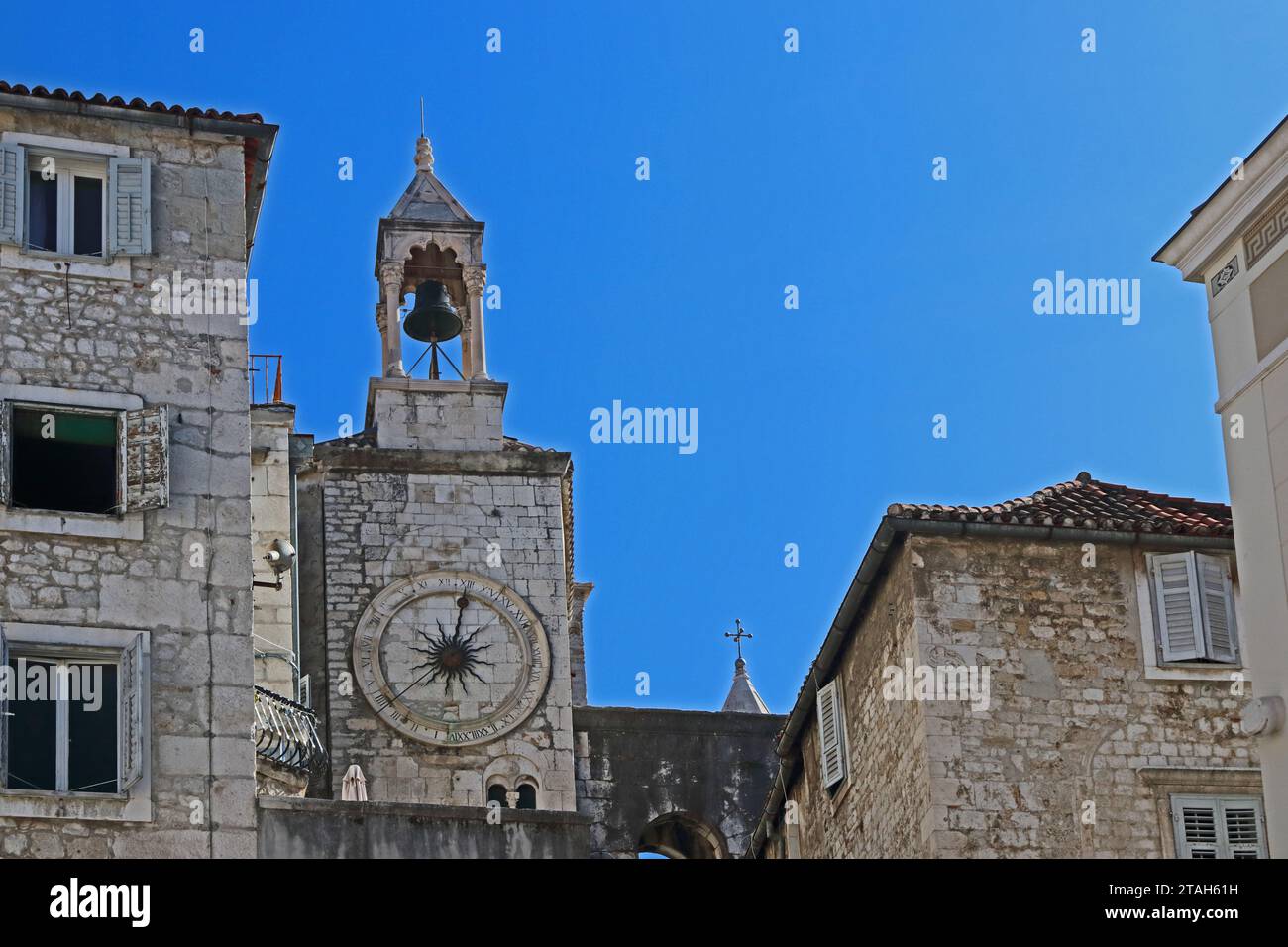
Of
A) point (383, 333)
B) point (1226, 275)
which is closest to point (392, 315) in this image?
Answer: point (383, 333)

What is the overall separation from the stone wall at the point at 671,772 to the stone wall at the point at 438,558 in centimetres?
232

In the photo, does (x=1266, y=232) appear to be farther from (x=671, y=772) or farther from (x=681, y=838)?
(x=681, y=838)

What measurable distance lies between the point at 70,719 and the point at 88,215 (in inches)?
196

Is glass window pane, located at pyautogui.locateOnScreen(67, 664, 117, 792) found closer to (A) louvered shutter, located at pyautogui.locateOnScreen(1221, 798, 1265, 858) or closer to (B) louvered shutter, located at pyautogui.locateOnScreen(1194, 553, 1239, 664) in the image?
(A) louvered shutter, located at pyautogui.locateOnScreen(1221, 798, 1265, 858)

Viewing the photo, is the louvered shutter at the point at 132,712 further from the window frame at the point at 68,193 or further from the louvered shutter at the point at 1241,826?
the louvered shutter at the point at 1241,826

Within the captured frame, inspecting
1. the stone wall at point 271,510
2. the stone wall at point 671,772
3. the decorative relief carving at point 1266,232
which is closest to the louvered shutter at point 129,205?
the stone wall at point 271,510

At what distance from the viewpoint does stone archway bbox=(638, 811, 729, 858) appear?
38.5 meters

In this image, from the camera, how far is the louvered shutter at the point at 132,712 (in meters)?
22.8

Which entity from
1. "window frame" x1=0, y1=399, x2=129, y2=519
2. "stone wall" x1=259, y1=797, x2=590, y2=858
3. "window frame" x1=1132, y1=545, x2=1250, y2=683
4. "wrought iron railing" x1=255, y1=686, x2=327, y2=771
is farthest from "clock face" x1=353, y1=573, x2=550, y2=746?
"window frame" x1=0, y1=399, x2=129, y2=519

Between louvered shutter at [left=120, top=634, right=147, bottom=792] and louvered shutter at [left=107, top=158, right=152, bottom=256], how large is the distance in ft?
12.4

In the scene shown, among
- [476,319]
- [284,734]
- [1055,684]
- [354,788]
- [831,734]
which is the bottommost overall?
[354,788]

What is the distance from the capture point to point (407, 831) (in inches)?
939

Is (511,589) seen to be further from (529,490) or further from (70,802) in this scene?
(70,802)
